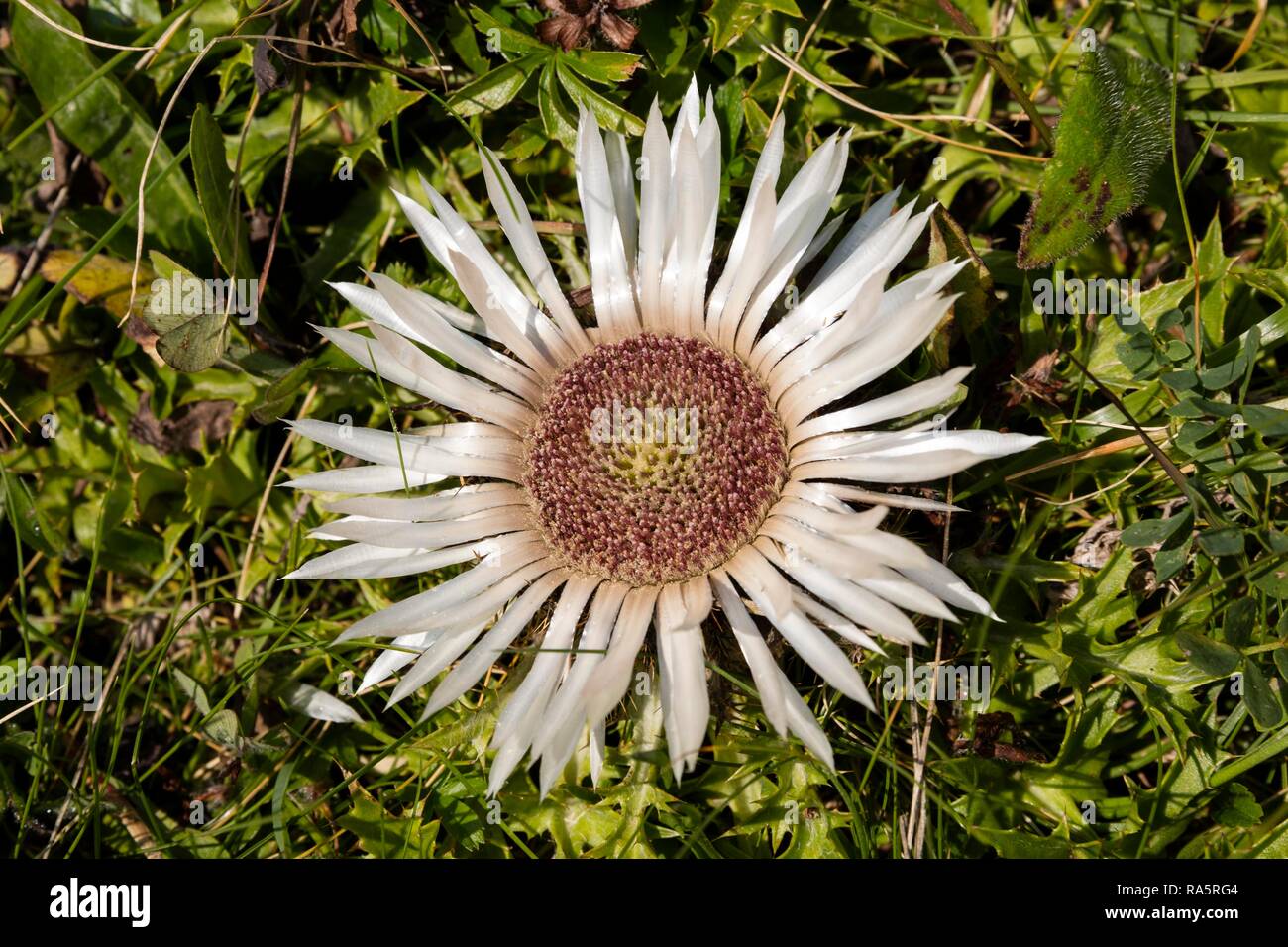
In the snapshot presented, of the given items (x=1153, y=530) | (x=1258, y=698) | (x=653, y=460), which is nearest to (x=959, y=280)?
(x=1153, y=530)

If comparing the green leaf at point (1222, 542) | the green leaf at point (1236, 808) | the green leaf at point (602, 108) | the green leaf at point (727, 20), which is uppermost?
the green leaf at point (727, 20)

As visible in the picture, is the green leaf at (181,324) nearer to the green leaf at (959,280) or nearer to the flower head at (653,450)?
the flower head at (653,450)

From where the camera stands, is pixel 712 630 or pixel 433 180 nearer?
pixel 712 630

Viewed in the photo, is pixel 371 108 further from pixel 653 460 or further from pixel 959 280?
pixel 959 280

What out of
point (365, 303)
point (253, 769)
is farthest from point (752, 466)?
point (253, 769)

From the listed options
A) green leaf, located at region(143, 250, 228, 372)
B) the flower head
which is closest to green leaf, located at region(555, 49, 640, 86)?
the flower head

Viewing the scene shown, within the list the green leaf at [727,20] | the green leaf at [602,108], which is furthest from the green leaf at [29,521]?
the green leaf at [727,20]
